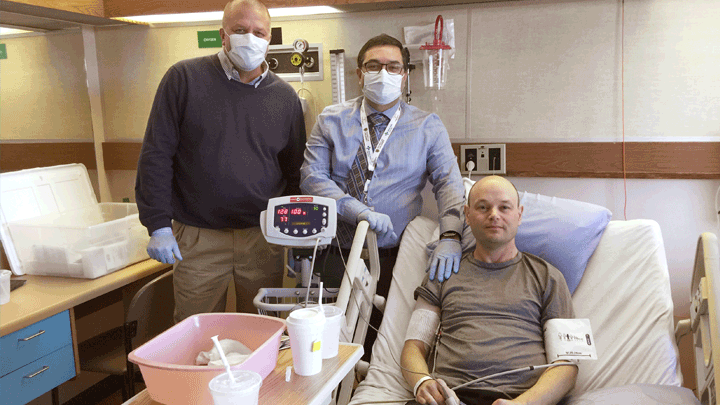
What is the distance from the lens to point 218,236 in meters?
2.24

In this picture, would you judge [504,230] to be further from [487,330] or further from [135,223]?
[135,223]

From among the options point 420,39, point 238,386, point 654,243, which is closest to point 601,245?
point 654,243

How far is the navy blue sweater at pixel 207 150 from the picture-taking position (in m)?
2.11

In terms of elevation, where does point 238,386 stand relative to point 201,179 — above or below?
below

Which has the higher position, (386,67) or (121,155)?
(386,67)

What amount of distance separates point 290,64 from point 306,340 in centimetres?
177

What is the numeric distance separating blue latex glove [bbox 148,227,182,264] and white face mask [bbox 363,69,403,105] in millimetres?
944

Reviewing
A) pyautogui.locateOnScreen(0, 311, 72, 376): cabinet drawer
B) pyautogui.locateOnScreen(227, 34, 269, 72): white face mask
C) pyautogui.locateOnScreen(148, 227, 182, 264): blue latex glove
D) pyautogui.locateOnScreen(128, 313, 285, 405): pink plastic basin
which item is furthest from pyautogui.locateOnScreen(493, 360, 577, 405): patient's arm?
pyautogui.locateOnScreen(0, 311, 72, 376): cabinet drawer

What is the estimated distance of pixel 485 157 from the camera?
2.48 meters

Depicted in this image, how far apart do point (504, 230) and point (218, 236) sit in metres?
1.16

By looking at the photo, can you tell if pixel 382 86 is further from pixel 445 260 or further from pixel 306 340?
pixel 306 340

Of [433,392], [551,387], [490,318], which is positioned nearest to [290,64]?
[490,318]

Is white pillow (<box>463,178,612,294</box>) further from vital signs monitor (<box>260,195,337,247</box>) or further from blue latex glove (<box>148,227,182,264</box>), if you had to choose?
blue latex glove (<box>148,227,182,264</box>)

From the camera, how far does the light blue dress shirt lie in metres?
2.11
